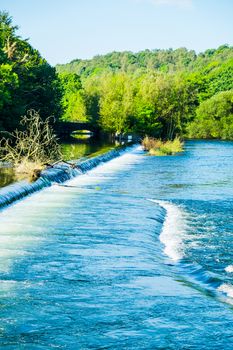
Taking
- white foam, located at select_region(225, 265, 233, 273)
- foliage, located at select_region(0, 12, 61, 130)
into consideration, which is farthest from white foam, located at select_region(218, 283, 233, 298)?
foliage, located at select_region(0, 12, 61, 130)

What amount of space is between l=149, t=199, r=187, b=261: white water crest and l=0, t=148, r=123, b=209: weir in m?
5.19

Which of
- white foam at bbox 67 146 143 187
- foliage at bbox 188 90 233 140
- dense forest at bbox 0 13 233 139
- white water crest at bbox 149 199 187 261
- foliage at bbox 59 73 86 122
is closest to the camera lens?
white water crest at bbox 149 199 187 261

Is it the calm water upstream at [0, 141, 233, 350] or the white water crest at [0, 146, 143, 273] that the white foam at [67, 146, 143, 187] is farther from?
the calm water upstream at [0, 141, 233, 350]

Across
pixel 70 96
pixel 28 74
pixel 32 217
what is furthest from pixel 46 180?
pixel 70 96

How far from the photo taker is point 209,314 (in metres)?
10.7

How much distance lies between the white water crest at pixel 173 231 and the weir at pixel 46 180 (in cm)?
519

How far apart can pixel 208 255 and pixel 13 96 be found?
3522cm

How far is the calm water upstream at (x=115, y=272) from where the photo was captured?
32.3ft

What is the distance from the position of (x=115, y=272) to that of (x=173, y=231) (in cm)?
529

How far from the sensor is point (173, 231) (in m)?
18.2

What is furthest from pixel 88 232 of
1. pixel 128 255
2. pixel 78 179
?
pixel 78 179

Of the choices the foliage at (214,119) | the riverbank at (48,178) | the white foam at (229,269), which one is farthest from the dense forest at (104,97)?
the white foam at (229,269)

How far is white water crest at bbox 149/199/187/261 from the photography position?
50.9 ft

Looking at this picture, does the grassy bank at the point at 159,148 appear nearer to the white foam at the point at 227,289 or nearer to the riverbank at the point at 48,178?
the riverbank at the point at 48,178
